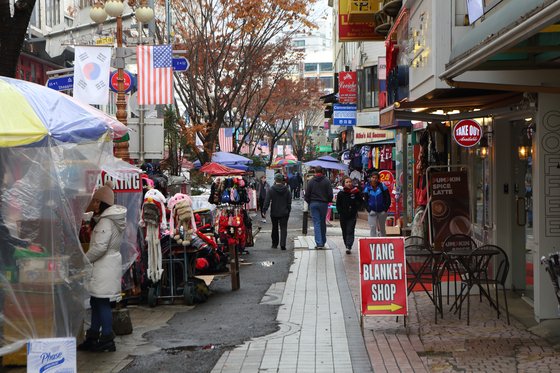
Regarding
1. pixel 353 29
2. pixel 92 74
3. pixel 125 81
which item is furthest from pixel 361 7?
pixel 92 74

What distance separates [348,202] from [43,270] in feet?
39.6

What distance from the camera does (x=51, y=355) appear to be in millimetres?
5895

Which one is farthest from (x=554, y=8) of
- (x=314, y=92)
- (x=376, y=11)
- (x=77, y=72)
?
(x=314, y=92)

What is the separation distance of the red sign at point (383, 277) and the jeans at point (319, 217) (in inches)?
378

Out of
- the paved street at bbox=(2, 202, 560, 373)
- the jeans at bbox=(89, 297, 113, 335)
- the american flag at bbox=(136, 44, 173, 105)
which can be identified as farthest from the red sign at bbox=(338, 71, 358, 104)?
the jeans at bbox=(89, 297, 113, 335)

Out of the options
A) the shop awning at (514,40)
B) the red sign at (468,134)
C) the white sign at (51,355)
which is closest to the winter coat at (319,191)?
the red sign at (468,134)

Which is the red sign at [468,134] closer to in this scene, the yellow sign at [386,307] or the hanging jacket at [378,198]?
the yellow sign at [386,307]

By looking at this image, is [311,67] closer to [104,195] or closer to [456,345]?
[104,195]

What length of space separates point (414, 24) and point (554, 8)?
773 centimetres

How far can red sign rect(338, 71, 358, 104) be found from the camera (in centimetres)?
3678

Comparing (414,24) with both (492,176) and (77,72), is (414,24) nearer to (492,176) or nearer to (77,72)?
(492,176)

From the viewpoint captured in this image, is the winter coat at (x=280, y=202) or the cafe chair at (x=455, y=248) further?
the winter coat at (x=280, y=202)

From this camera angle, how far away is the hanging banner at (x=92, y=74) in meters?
14.8

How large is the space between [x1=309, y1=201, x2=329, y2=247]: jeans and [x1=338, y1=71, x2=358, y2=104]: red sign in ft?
58.4
